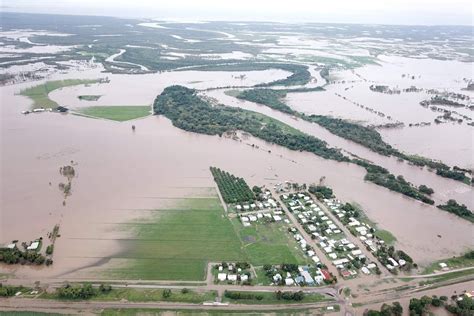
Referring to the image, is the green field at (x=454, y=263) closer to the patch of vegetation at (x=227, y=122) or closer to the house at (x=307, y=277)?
the house at (x=307, y=277)

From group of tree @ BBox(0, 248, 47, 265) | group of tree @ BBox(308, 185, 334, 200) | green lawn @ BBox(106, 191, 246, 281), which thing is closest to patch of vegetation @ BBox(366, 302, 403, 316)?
green lawn @ BBox(106, 191, 246, 281)

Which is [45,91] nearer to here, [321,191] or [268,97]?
[268,97]

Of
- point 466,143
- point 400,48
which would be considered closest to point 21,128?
point 466,143

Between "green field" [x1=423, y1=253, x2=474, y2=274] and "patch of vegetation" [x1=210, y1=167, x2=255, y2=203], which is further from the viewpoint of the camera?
"patch of vegetation" [x1=210, y1=167, x2=255, y2=203]

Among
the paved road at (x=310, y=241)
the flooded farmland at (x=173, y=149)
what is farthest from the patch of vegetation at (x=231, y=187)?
the paved road at (x=310, y=241)

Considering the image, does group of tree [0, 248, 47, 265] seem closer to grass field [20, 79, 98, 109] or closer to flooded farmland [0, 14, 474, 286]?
flooded farmland [0, 14, 474, 286]
